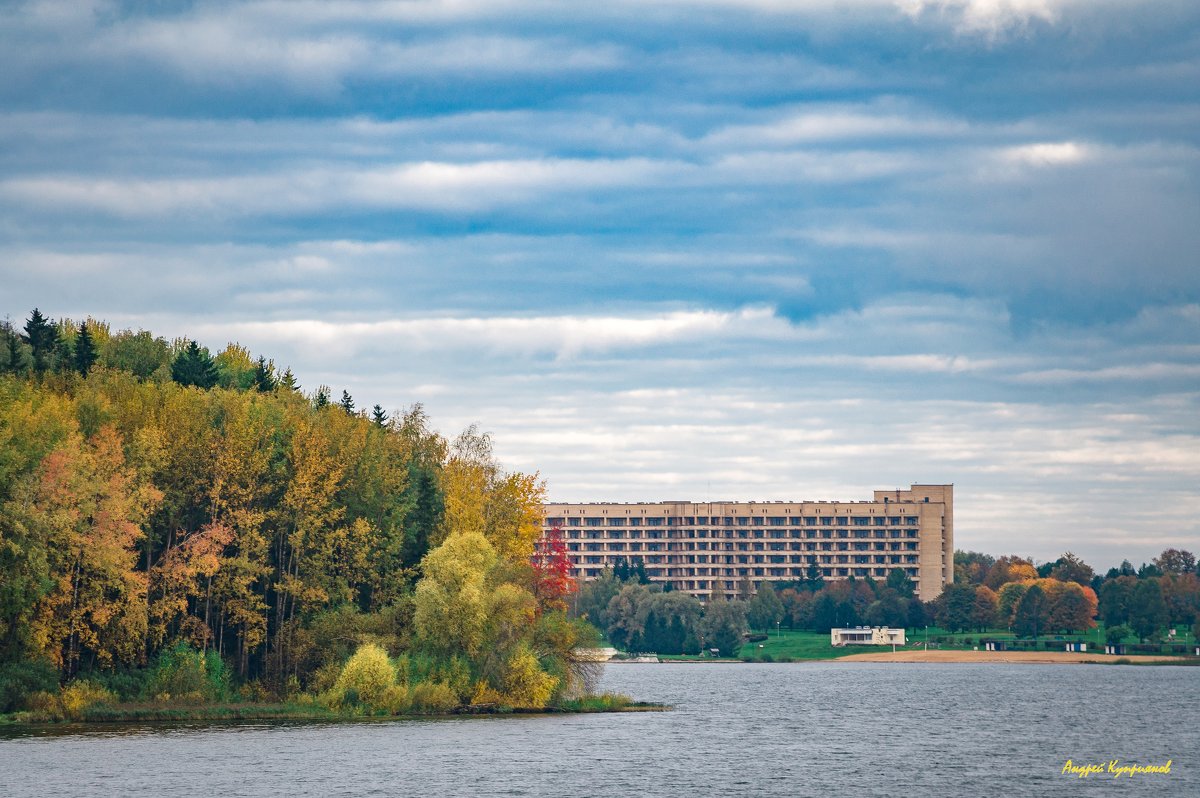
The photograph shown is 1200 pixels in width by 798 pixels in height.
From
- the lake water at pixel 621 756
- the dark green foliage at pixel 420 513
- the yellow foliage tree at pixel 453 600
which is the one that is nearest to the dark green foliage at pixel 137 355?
the dark green foliage at pixel 420 513

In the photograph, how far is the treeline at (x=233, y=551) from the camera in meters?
102

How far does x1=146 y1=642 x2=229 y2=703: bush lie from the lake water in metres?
7.27

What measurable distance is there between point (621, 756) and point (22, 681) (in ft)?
129

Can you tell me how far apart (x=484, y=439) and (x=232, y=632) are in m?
32.5

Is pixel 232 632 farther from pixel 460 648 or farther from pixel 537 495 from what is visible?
pixel 537 495

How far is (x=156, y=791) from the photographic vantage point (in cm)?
7344

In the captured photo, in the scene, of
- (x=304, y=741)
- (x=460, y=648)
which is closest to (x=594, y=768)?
(x=304, y=741)

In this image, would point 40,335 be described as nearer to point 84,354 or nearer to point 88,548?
point 84,354

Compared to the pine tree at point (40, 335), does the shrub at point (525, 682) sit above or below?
below

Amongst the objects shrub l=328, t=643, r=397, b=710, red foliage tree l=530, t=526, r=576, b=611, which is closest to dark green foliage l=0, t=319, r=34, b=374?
shrub l=328, t=643, r=397, b=710

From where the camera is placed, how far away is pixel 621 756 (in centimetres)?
9412

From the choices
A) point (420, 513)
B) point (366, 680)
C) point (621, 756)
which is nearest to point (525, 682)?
point (366, 680)

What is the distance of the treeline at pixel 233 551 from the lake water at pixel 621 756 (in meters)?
7.18
